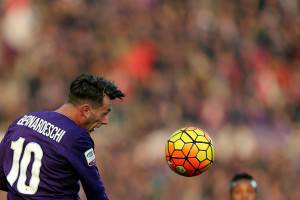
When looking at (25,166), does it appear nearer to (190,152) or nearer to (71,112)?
(71,112)

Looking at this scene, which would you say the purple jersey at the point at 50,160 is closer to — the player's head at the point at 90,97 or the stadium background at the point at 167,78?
the player's head at the point at 90,97

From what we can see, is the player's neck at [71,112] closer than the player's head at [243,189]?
Yes

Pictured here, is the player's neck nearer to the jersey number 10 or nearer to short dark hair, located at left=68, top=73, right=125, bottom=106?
short dark hair, located at left=68, top=73, right=125, bottom=106

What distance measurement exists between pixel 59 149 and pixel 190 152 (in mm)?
1430

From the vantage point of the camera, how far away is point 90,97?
189 inches

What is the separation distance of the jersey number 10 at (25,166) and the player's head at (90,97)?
35 cm

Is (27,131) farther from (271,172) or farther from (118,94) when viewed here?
(271,172)

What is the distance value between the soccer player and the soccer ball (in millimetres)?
1088

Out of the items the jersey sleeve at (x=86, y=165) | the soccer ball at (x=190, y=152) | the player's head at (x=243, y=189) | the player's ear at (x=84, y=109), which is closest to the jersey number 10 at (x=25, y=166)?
the jersey sleeve at (x=86, y=165)

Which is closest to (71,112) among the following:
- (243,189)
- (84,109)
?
(84,109)

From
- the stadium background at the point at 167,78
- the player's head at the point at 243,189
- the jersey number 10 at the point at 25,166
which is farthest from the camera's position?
the stadium background at the point at 167,78

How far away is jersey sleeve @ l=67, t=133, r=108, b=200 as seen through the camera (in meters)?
4.67

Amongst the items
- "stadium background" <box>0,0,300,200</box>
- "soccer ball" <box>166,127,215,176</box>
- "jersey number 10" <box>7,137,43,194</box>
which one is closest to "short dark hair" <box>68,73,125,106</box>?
"jersey number 10" <box>7,137,43,194</box>

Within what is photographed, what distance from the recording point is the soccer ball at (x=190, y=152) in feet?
18.7
